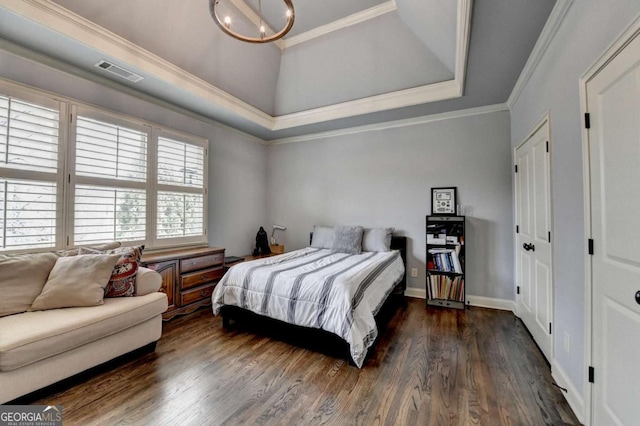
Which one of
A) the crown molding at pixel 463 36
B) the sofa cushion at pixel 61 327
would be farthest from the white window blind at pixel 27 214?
the crown molding at pixel 463 36

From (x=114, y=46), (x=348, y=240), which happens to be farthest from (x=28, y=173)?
(x=348, y=240)

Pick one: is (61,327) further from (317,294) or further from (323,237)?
(323,237)

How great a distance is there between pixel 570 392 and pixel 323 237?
3.03 metres

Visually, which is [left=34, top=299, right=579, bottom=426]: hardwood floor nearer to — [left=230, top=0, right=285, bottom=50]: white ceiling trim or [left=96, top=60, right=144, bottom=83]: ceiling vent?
[left=96, top=60, right=144, bottom=83]: ceiling vent

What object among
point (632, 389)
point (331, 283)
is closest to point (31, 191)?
point (331, 283)

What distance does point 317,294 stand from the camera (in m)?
2.26

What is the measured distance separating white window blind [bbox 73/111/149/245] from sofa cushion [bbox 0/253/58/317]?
579 mm

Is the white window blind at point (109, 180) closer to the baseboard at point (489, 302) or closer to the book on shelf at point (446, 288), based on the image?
the book on shelf at point (446, 288)

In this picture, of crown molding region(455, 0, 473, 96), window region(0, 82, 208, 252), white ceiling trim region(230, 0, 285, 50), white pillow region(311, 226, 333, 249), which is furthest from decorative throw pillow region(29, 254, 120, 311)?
crown molding region(455, 0, 473, 96)

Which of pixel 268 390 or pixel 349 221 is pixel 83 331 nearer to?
pixel 268 390

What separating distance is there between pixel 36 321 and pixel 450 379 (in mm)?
2977

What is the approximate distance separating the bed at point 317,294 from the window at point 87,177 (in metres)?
1.40

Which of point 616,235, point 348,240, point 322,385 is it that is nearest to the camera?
point 616,235

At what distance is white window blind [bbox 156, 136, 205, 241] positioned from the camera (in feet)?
11.1
